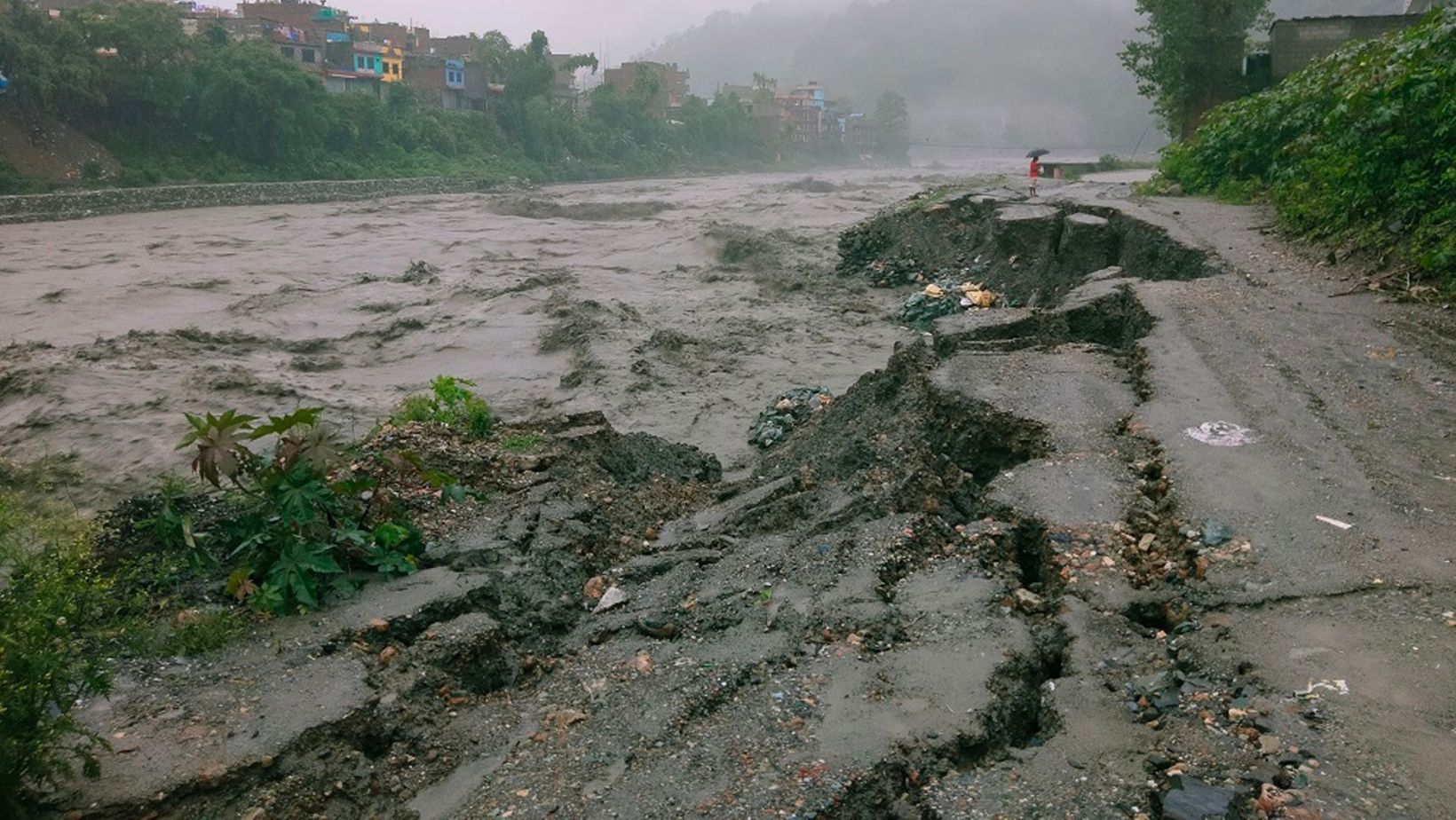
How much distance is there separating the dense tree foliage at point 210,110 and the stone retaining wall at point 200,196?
2.28m

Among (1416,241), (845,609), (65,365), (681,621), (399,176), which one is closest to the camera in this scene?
(845,609)

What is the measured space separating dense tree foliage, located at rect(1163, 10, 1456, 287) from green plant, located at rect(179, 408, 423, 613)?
24.2 ft

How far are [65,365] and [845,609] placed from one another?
11.2 meters

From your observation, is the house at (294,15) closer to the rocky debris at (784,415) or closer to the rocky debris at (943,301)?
the rocky debris at (943,301)

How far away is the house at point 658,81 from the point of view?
6075cm

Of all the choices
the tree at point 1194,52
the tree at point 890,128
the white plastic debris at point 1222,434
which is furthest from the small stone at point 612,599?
the tree at point 890,128

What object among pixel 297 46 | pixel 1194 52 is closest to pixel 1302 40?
pixel 1194 52

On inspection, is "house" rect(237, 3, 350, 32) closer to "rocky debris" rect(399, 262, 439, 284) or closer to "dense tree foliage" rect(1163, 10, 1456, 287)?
"rocky debris" rect(399, 262, 439, 284)

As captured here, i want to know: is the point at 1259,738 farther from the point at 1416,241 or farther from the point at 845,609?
the point at 1416,241

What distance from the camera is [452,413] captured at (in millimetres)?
6887

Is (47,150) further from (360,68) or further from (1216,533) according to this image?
(1216,533)

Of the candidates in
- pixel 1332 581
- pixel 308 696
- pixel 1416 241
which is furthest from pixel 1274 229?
pixel 308 696

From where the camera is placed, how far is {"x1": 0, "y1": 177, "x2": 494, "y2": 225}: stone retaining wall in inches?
979

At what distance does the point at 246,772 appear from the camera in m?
3.34
